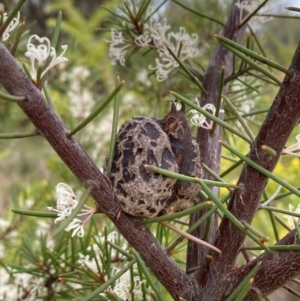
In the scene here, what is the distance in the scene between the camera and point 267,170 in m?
0.22

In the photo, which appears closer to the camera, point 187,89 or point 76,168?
point 76,168

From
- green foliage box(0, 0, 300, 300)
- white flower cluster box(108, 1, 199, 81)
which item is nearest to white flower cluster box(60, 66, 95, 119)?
green foliage box(0, 0, 300, 300)

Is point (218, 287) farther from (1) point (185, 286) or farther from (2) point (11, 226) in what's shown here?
(2) point (11, 226)

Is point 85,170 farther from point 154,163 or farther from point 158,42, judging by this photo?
point 158,42

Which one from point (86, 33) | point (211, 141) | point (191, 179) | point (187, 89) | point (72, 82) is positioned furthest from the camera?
point (86, 33)

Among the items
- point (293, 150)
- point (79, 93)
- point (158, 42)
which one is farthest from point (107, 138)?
point (293, 150)

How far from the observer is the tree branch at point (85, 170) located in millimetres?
192

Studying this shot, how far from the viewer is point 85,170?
0.22 m

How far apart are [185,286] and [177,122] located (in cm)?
10

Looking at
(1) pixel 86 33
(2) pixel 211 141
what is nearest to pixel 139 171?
(2) pixel 211 141

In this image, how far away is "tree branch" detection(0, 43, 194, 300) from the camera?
19cm

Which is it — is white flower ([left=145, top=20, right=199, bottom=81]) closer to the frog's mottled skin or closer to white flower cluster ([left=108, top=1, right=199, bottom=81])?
white flower cluster ([left=108, top=1, right=199, bottom=81])

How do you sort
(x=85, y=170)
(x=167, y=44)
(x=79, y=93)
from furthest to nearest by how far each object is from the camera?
(x=79, y=93), (x=167, y=44), (x=85, y=170)

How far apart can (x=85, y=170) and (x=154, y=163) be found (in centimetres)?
3
